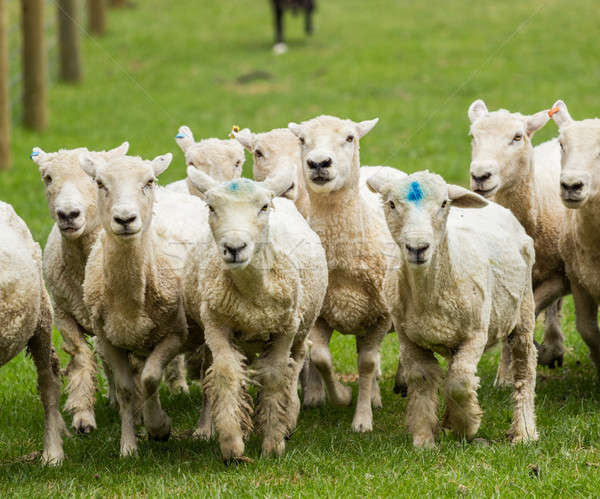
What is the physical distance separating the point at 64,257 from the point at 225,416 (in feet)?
7.34

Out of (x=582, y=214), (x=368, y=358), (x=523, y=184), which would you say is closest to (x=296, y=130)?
(x=368, y=358)

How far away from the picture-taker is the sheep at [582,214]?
7176 mm

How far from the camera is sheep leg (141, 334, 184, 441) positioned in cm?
682

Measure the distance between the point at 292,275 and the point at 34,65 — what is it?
47.1 feet

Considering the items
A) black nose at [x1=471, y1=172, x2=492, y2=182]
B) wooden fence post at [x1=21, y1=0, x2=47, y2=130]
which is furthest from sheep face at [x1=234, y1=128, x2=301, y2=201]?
wooden fence post at [x1=21, y1=0, x2=47, y2=130]

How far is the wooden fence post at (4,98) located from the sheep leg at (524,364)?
1115cm

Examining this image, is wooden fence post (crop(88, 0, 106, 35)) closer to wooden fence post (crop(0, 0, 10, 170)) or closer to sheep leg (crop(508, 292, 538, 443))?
wooden fence post (crop(0, 0, 10, 170))

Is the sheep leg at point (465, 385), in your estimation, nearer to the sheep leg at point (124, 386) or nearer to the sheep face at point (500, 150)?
the sheep face at point (500, 150)

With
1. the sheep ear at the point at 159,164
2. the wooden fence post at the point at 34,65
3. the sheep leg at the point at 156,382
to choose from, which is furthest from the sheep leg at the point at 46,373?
the wooden fence post at the point at 34,65

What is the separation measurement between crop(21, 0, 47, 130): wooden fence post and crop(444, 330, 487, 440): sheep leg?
14.7 meters

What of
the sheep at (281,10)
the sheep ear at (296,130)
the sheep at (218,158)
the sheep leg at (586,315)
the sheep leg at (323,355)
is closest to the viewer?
the sheep leg at (323,355)

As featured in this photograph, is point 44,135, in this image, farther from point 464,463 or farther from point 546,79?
point 464,463

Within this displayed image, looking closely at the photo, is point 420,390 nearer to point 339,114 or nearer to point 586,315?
point 586,315

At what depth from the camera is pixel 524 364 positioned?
7.17 meters
